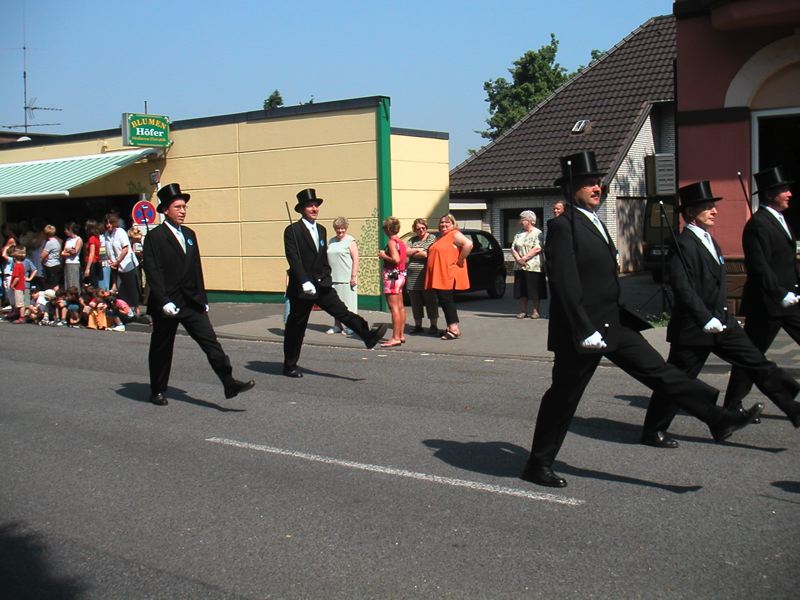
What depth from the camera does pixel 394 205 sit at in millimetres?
18875

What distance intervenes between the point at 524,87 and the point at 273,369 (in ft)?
132

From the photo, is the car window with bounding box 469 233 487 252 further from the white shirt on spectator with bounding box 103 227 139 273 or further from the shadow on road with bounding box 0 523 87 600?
the shadow on road with bounding box 0 523 87 600

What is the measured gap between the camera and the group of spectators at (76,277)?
55.8 feet

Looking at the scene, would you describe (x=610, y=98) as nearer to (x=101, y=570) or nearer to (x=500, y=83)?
(x=500, y=83)

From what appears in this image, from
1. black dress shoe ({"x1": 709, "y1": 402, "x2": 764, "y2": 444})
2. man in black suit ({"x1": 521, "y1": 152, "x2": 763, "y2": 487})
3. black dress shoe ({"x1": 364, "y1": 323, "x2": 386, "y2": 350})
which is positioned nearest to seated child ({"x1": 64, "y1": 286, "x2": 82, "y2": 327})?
black dress shoe ({"x1": 364, "y1": 323, "x2": 386, "y2": 350})

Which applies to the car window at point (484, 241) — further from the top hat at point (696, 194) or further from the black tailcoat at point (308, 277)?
the top hat at point (696, 194)

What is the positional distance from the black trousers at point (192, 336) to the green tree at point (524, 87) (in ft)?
131

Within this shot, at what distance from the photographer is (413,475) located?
21.3 ft

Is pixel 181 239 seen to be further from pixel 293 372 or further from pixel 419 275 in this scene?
pixel 419 275

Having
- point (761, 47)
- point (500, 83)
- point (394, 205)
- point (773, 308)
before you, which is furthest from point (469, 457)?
point (500, 83)

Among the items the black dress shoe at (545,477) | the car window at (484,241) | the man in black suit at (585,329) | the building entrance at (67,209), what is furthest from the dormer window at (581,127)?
the black dress shoe at (545,477)

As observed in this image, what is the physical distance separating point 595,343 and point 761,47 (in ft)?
29.7

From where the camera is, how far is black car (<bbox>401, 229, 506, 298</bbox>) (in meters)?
19.6

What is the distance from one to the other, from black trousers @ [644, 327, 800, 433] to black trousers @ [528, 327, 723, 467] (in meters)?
0.89
